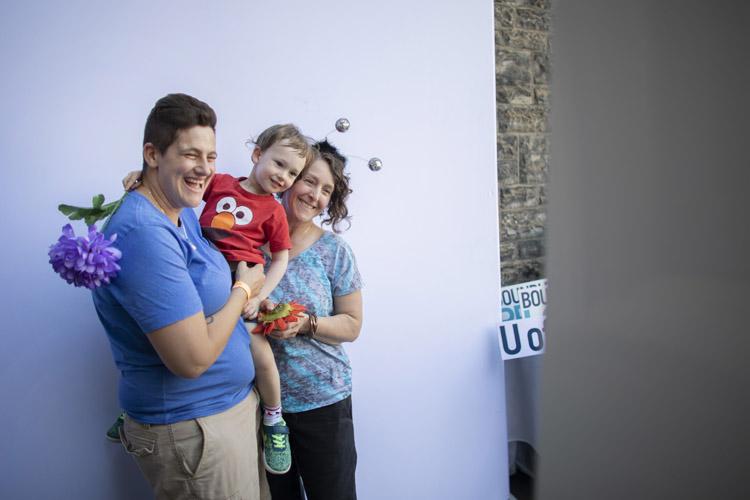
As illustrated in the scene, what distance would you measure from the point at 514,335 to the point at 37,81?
2.36 meters

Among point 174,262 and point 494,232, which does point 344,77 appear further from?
point 174,262

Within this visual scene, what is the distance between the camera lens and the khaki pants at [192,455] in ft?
4.58

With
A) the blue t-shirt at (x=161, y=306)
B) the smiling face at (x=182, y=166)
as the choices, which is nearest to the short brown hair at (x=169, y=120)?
the smiling face at (x=182, y=166)

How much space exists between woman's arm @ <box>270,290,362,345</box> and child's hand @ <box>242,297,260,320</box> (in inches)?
3.6

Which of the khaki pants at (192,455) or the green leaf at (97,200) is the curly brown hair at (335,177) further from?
the khaki pants at (192,455)

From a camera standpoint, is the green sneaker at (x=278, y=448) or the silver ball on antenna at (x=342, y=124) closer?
the green sneaker at (x=278, y=448)

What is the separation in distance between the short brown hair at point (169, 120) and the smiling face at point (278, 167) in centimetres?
42

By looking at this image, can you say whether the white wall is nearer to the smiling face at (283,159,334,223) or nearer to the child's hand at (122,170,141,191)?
the smiling face at (283,159,334,223)

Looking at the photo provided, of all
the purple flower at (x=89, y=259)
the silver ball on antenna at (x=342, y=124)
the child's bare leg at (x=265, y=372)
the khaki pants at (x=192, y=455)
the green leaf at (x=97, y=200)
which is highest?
the silver ball on antenna at (x=342, y=124)

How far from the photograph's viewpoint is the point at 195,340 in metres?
1.25

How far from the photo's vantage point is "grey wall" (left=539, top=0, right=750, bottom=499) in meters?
0.41

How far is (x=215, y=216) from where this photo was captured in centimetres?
176

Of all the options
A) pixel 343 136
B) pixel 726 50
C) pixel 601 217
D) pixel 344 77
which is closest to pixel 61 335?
pixel 343 136

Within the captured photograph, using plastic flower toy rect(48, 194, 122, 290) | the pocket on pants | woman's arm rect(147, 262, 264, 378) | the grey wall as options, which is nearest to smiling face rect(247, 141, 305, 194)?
woman's arm rect(147, 262, 264, 378)
